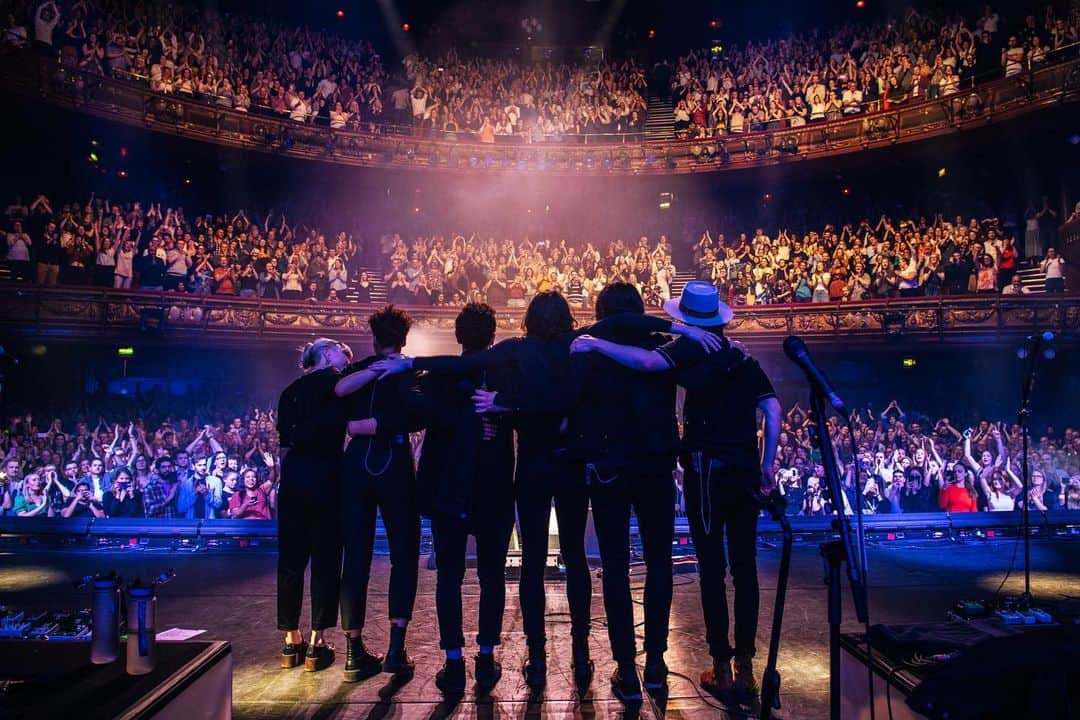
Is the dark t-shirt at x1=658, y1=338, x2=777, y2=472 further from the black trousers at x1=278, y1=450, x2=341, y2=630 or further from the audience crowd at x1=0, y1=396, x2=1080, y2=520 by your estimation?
the audience crowd at x1=0, y1=396, x2=1080, y2=520

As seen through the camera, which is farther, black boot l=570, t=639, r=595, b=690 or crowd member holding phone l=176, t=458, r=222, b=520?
crowd member holding phone l=176, t=458, r=222, b=520

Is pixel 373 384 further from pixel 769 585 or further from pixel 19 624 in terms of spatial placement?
pixel 769 585

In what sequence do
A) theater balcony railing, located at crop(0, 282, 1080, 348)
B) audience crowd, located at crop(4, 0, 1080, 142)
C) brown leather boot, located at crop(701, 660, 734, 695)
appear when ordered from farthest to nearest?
audience crowd, located at crop(4, 0, 1080, 142) → theater balcony railing, located at crop(0, 282, 1080, 348) → brown leather boot, located at crop(701, 660, 734, 695)

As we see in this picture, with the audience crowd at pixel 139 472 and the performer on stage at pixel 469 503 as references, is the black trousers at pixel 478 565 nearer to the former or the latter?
the performer on stage at pixel 469 503

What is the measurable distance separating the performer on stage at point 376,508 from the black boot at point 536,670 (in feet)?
2.37

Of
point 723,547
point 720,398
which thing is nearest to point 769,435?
point 720,398

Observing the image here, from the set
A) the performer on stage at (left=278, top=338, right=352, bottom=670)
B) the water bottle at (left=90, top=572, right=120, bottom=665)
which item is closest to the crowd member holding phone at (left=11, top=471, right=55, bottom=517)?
the performer on stage at (left=278, top=338, right=352, bottom=670)

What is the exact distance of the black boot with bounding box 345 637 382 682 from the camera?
3902 millimetres

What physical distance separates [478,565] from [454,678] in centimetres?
62

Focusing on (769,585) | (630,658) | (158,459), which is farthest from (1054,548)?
(158,459)

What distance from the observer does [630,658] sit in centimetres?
355

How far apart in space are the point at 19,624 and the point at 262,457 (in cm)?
731

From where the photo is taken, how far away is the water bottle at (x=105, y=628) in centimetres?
244

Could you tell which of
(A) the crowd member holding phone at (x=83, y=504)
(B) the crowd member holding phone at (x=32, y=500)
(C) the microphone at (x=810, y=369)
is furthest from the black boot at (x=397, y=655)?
(B) the crowd member holding phone at (x=32, y=500)
